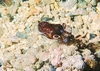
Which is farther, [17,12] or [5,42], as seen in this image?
[17,12]

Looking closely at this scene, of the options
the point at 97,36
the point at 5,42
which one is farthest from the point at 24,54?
the point at 97,36

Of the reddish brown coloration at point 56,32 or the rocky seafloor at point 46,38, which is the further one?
the reddish brown coloration at point 56,32

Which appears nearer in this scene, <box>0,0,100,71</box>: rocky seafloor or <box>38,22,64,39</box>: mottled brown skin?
<box>0,0,100,71</box>: rocky seafloor

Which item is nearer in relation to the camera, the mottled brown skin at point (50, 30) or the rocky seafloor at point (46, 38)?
the rocky seafloor at point (46, 38)

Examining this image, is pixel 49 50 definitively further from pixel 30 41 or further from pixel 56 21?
pixel 56 21
